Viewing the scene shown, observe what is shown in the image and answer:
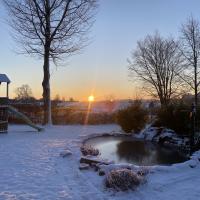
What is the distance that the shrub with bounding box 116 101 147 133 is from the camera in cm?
1986

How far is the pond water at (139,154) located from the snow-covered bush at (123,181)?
3.22m

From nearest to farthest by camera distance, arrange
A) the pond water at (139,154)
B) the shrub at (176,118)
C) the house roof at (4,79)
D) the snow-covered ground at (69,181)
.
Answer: the snow-covered ground at (69,181)
the pond water at (139,154)
the shrub at (176,118)
the house roof at (4,79)

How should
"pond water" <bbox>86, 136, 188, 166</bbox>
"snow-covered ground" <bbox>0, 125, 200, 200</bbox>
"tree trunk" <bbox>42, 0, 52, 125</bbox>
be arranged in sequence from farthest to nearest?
"tree trunk" <bbox>42, 0, 52, 125</bbox>, "pond water" <bbox>86, 136, 188, 166</bbox>, "snow-covered ground" <bbox>0, 125, 200, 200</bbox>

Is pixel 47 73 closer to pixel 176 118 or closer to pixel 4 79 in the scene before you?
pixel 4 79

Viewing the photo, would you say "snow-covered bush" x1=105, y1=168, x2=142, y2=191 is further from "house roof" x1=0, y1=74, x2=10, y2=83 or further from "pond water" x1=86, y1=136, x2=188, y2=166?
"house roof" x1=0, y1=74, x2=10, y2=83

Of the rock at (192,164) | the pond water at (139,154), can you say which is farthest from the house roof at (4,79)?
the rock at (192,164)

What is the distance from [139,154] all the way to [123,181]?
5.36 m

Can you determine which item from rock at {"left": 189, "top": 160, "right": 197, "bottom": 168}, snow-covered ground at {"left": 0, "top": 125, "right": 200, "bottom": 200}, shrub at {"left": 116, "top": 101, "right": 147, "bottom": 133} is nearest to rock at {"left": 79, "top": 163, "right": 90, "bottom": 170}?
snow-covered ground at {"left": 0, "top": 125, "right": 200, "bottom": 200}

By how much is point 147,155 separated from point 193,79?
1812cm

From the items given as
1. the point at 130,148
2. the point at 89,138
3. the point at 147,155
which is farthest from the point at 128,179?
the point at 89,138

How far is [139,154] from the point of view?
12.4 m

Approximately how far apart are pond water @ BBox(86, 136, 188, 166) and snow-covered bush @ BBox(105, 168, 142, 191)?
3.22 meters

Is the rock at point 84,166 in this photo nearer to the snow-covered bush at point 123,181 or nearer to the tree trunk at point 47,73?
the snow-covered bush at point 123,181

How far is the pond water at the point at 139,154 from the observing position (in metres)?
11.1
